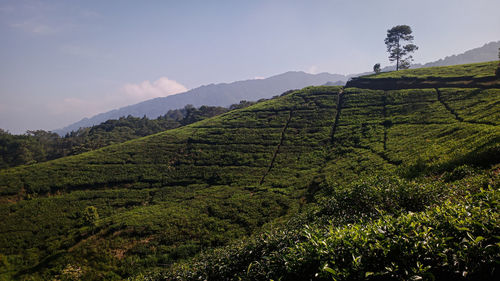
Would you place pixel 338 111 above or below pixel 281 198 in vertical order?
above

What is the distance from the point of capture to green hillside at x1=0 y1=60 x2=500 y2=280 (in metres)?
4.48

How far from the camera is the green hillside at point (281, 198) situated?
14.7 feet

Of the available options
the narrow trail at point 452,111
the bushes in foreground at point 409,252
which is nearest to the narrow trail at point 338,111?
the narrow trail at point 452,111

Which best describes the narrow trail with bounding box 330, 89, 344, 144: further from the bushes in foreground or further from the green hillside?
the bushes in foreground

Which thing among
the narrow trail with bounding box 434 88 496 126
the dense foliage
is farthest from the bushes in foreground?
the dense foliage

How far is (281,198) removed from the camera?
24531 mm

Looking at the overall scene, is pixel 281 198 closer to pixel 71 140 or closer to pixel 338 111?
pixel 338 111

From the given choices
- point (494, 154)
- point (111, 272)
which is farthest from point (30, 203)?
point (494, 154)

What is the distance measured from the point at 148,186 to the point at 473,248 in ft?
120

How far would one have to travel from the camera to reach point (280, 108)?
57594 mm

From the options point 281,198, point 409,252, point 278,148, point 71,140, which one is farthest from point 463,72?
point 71,140

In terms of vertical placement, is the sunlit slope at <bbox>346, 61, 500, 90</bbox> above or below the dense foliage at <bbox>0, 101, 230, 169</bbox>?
above

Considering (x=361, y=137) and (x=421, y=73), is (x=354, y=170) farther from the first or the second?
(x=421, y=73)

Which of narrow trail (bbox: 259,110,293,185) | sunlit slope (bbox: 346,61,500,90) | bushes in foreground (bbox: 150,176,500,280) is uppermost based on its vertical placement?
sunlit slope (bbox: 346,61,500,90)
